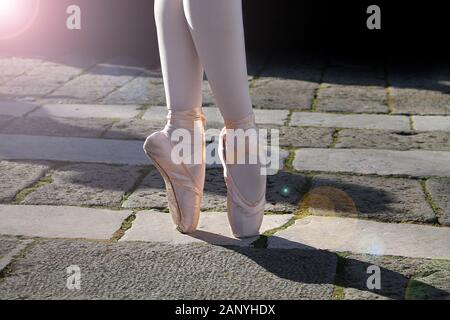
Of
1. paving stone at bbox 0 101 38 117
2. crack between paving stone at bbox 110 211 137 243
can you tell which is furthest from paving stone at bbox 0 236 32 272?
paving stone at bbox 0 101 38 117

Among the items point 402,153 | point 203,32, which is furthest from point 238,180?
point 402,153

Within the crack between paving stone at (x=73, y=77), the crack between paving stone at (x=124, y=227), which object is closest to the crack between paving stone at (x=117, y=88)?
the crack between paving stone at (x=73, y=77)

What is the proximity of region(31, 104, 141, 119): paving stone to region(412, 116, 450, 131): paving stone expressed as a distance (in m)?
1.33

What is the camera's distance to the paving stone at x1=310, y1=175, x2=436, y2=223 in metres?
2.55

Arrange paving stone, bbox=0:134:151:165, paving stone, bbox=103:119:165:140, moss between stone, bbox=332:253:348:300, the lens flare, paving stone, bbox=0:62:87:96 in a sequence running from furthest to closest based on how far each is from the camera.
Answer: the lens flare < paving stone, bbox=0:62:87:96 < paving stone, bbox=103:119:165:140 < paving stone, bbox=0:134:151:165 < moss between stone, bbox=332:253:348:300

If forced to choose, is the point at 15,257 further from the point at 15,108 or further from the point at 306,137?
the point at 15,108

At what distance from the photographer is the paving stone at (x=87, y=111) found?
3.85 m

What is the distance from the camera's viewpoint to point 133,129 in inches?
142

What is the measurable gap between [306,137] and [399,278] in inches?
59.1

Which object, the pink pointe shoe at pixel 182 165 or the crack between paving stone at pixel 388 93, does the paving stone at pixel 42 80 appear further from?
the pink pointe shoe at pixel 182 165

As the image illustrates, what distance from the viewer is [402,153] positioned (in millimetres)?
3266

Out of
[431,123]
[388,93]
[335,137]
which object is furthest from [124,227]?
[388,93]

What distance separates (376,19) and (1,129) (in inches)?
123

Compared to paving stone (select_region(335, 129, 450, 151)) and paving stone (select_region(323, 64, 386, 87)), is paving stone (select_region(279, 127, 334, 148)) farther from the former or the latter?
paving stone (select_region(323, 64, 386, 87))
